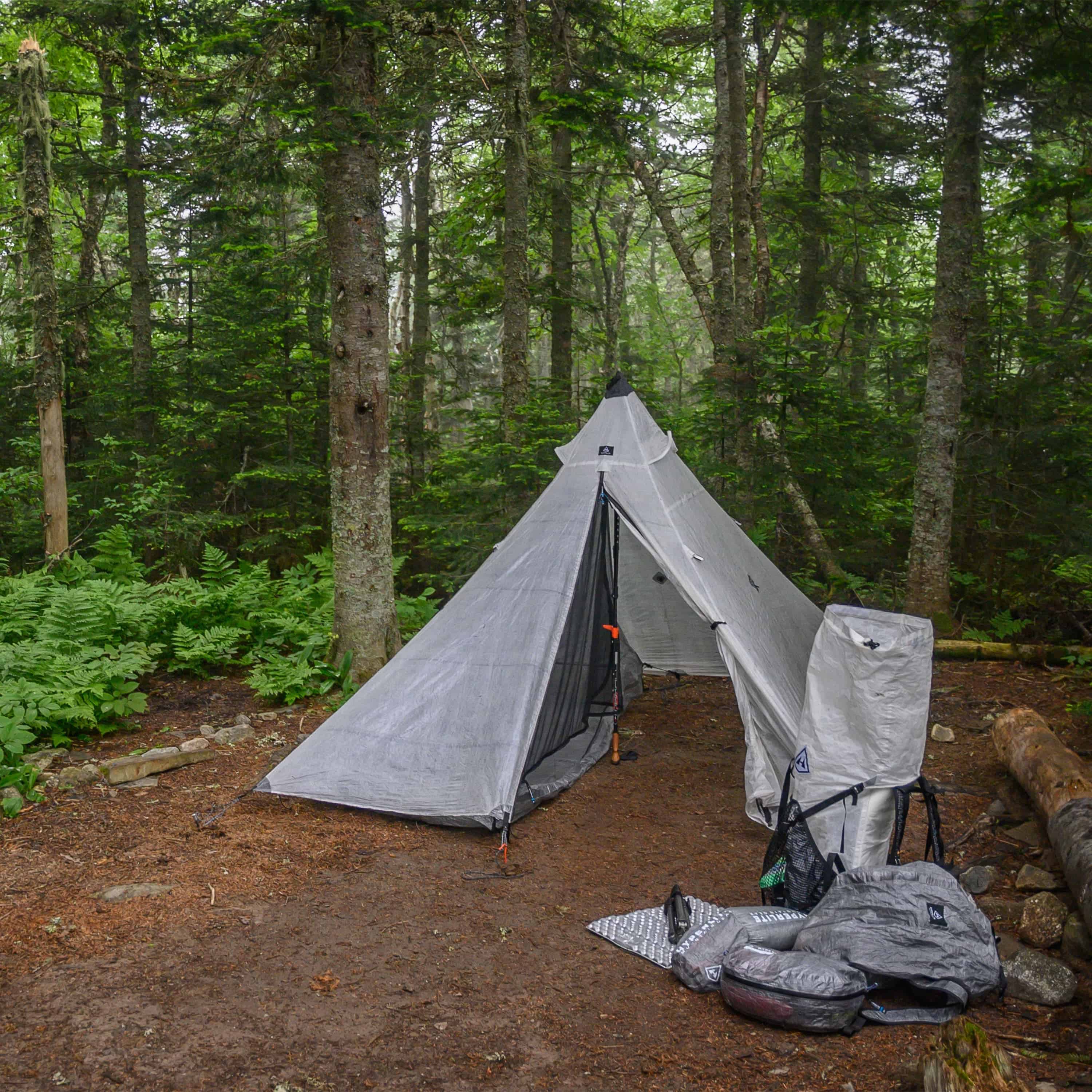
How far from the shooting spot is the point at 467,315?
1198 cm

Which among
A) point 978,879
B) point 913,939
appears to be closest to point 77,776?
point 913,939

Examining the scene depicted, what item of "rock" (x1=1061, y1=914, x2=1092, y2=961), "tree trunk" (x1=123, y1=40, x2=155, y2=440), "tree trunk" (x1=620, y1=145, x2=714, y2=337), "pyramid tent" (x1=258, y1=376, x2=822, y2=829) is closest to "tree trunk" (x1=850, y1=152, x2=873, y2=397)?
"tree trunk" (x1=620, y1=145, x2=714, y2=337)

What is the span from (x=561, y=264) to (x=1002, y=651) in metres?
7.83

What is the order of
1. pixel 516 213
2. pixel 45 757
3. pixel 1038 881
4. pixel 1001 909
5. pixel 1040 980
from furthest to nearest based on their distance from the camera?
1. pixel 516 213
2. pixel 45 757
3. pixel 1038 881
4. pixel 1001 909
5. pixel 1040 980

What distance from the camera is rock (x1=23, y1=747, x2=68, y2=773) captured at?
18.5 ft

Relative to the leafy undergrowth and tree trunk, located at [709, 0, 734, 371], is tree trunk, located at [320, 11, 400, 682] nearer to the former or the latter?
the leafy undergrowth

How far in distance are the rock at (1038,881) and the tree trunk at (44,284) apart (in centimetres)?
952

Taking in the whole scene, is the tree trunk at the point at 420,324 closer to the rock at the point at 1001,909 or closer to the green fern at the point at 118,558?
the green fern at the point at 118,558

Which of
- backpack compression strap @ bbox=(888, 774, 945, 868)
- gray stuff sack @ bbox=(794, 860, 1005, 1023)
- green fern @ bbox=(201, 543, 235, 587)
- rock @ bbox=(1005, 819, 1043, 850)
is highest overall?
green fern @ bbox=(201, 543, 235, 587)

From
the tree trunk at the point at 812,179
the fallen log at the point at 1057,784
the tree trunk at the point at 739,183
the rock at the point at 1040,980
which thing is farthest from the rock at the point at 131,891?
the tree trunk at the point at 812,179

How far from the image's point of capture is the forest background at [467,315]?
686 cm

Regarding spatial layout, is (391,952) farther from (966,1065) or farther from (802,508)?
(802,508)

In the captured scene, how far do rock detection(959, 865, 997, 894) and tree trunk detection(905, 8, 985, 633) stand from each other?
4.34 meters

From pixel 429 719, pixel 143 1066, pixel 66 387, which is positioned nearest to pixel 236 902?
pixel 143 1066
